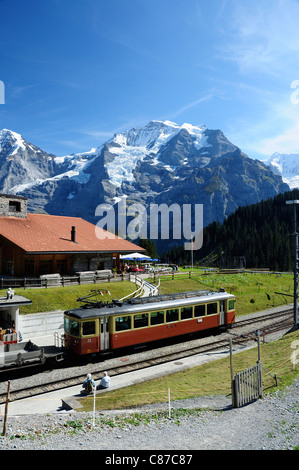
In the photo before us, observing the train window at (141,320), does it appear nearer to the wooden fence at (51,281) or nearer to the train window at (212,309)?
the train window at (212,309)

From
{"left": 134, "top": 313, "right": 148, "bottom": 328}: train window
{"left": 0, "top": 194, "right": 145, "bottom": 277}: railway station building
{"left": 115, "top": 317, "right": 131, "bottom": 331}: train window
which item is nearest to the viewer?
{"left": 115, "top": 317, "right": 131, "bottom": 331}: train window

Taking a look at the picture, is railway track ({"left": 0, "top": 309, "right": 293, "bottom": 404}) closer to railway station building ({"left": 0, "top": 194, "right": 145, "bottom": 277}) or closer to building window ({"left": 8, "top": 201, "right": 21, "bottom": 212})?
railway station building ({"left": 0, "top": 194, "right": 145, "bottom": 277})

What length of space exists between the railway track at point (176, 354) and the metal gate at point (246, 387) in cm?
215

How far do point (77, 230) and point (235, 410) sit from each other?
108 ft

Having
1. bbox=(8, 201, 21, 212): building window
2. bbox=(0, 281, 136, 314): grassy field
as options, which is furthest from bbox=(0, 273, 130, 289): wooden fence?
bbox=(8, 201, 21, 212): building window

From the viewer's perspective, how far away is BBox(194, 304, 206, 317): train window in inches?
926

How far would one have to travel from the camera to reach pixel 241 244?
124688 millimetres

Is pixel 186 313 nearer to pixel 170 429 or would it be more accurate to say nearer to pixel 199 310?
pixel 199 310

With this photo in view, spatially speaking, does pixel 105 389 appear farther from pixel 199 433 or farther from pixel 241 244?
pixel 241 244

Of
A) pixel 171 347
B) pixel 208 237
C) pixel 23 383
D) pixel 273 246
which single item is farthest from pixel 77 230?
pixel 208 237

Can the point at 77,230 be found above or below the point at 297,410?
above

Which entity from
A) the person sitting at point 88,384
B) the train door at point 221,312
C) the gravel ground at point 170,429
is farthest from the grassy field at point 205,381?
the train door at point 221,312

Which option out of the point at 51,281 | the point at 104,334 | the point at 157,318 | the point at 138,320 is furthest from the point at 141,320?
the point at 51,281

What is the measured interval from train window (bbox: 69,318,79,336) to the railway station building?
13.1 metres
